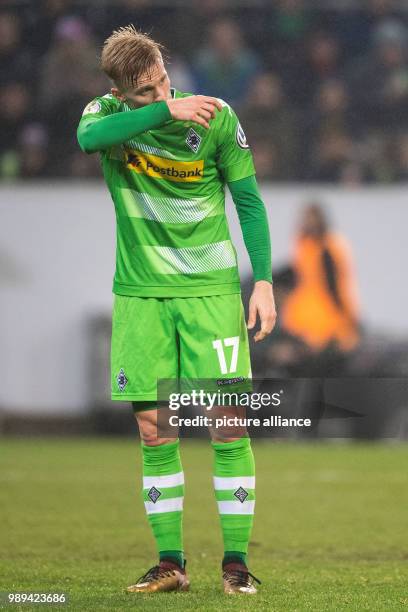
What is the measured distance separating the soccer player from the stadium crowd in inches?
A: 356

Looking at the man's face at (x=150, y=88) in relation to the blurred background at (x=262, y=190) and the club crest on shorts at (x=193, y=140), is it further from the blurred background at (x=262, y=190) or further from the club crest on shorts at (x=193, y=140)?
the blurred background at (x=262, y=190)

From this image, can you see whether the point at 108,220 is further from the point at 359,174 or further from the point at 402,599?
the point at 402,599

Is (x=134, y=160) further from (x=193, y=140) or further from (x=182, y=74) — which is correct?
(x=182, y=74)

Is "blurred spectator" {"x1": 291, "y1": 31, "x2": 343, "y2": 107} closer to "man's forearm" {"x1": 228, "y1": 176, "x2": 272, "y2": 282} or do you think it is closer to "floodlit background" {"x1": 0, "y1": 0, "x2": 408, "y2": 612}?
"floodlit background" {"x1": 0, "y1": 0, "x2": 408, "y2": 612}

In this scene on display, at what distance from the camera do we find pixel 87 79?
549 inches

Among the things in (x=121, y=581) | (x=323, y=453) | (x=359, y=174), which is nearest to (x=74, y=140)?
(x=359, y=174)

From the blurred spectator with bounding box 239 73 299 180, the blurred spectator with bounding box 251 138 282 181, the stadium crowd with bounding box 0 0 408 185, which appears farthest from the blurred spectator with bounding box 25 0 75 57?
the blurred spectator with bounding box 251 138 282 181

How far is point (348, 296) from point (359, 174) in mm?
1493

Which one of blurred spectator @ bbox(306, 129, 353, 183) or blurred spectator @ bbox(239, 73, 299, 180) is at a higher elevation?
blurred spectator @ bbox(239, 73, 299, 180)

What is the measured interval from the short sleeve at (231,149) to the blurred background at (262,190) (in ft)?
23.2

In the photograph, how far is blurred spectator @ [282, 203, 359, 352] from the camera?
41.5 ft

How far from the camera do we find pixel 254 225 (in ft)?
15.1

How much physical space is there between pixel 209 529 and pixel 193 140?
9.20 ft

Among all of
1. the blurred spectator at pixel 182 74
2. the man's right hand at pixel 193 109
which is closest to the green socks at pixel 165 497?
the man's right hand at pixel 193 109
